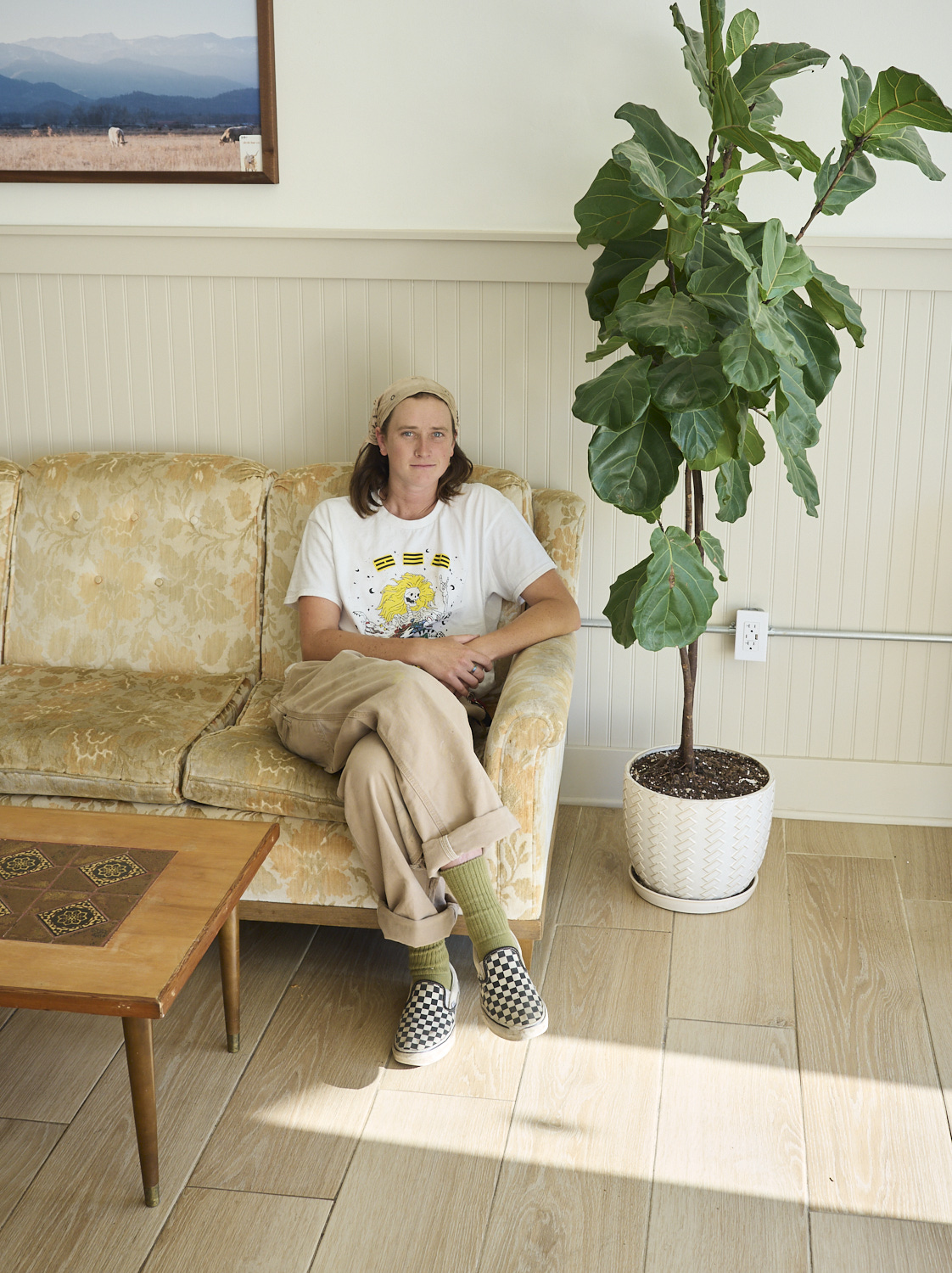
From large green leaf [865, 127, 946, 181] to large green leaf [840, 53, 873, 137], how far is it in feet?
0.21

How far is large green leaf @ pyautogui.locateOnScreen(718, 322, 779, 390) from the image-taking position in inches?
70.0

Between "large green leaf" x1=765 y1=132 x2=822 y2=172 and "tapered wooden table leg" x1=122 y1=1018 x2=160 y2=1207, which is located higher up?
"large green leaf" x1=765 y1=132 x2=822 y2=172

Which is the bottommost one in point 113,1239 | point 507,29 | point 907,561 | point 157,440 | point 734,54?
point 113,1239

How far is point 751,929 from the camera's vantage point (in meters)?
2.25

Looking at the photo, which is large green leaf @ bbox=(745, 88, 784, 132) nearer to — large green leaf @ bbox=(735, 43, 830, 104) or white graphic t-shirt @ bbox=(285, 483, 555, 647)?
large green leaf @ bbox=(735, 43, 830, 104)

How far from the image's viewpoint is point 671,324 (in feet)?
6.14

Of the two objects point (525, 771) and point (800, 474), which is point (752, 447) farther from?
point (525, 771)

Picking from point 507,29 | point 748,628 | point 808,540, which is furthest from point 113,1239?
point 507,29

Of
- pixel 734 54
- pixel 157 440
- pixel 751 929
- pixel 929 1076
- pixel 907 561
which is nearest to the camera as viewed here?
pixel 929 1076

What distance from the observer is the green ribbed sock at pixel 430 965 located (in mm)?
1941

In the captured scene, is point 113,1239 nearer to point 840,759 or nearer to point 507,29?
point 840,759

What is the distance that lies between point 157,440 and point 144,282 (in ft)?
1.26

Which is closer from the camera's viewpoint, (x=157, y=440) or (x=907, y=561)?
(x=907, y=561)

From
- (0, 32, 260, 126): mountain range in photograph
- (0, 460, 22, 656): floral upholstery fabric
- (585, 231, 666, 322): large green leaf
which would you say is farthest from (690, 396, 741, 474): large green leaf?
(0, 460, 22, 656): floral upholstery fabric
